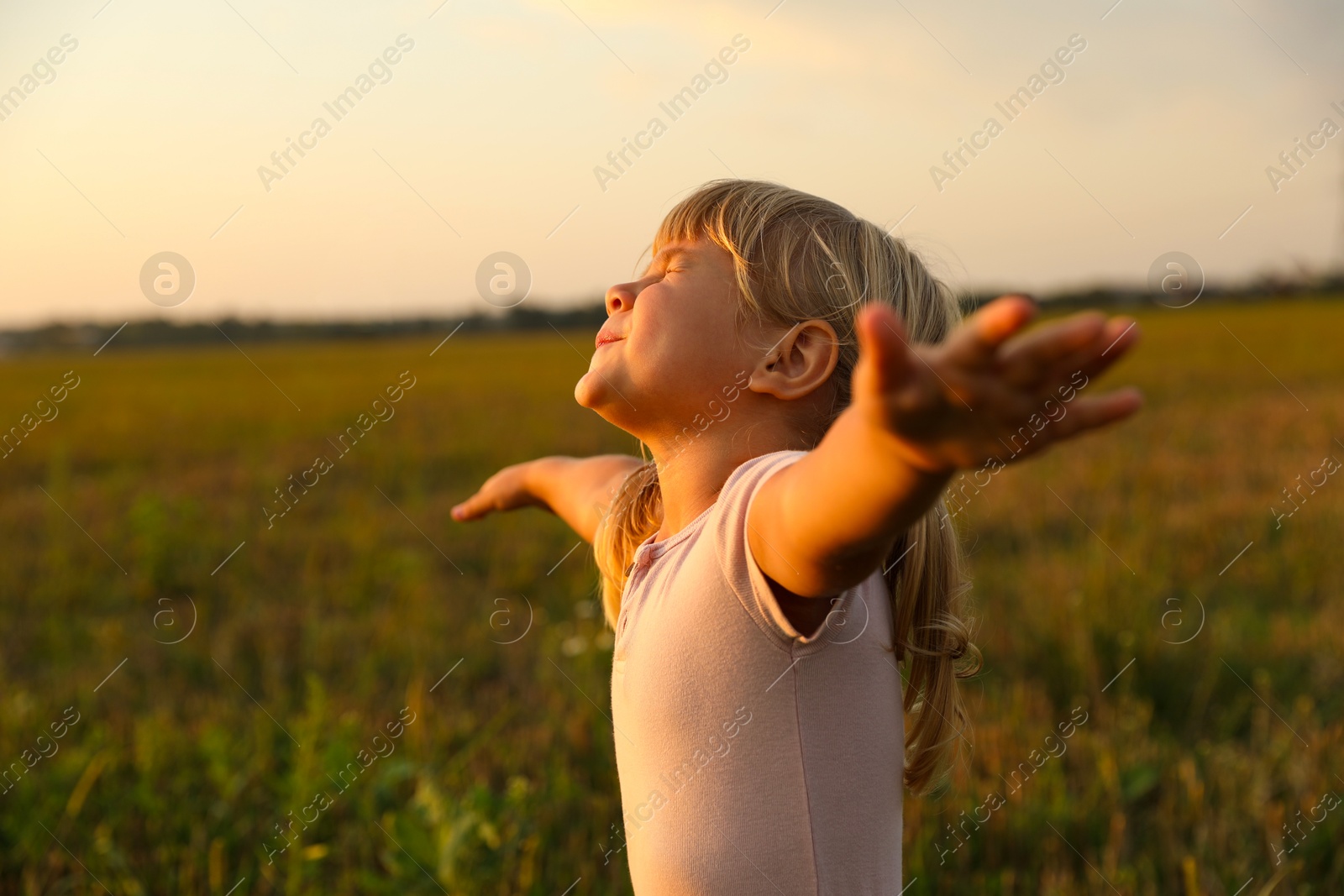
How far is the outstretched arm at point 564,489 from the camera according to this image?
2055mm

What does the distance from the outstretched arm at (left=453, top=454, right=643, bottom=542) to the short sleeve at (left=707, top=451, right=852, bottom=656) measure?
69 cm

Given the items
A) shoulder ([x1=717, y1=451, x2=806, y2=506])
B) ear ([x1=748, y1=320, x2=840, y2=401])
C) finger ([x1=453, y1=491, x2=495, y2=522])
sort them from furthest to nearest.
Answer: finger ([x1=453, y1=491, x2=495, y2=522]), ear ([x1=748, y1=320, x2=840, y2=401]), shoulder ([x1=717, y1=451, x2=806, y2=506])

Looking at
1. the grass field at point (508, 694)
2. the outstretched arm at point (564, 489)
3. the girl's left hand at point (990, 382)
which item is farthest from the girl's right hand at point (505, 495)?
the girl's left hand at point (990, 382)

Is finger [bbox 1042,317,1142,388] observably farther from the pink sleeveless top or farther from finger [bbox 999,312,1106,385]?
the pink sleeveless top

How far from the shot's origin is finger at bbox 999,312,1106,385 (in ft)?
2.43

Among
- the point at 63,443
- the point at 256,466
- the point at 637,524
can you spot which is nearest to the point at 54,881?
the point at 637,524

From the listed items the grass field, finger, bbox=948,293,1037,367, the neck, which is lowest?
the grass field

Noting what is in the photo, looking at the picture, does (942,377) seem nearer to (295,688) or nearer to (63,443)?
(295,688)

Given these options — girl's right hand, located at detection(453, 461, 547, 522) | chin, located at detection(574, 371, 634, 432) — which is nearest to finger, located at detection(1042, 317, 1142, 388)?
chin, located at detection(574, 371, 634, 432)

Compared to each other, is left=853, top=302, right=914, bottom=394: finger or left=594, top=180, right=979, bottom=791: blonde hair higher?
left=853, top=302, right=914, bottom=394: finger

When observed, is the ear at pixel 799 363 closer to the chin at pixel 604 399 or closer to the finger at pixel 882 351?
the chin at pixel 604 399

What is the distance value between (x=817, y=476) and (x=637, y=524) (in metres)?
0.81

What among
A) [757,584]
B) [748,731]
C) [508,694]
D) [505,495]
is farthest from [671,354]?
[508,694]

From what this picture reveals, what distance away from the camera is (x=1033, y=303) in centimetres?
76
